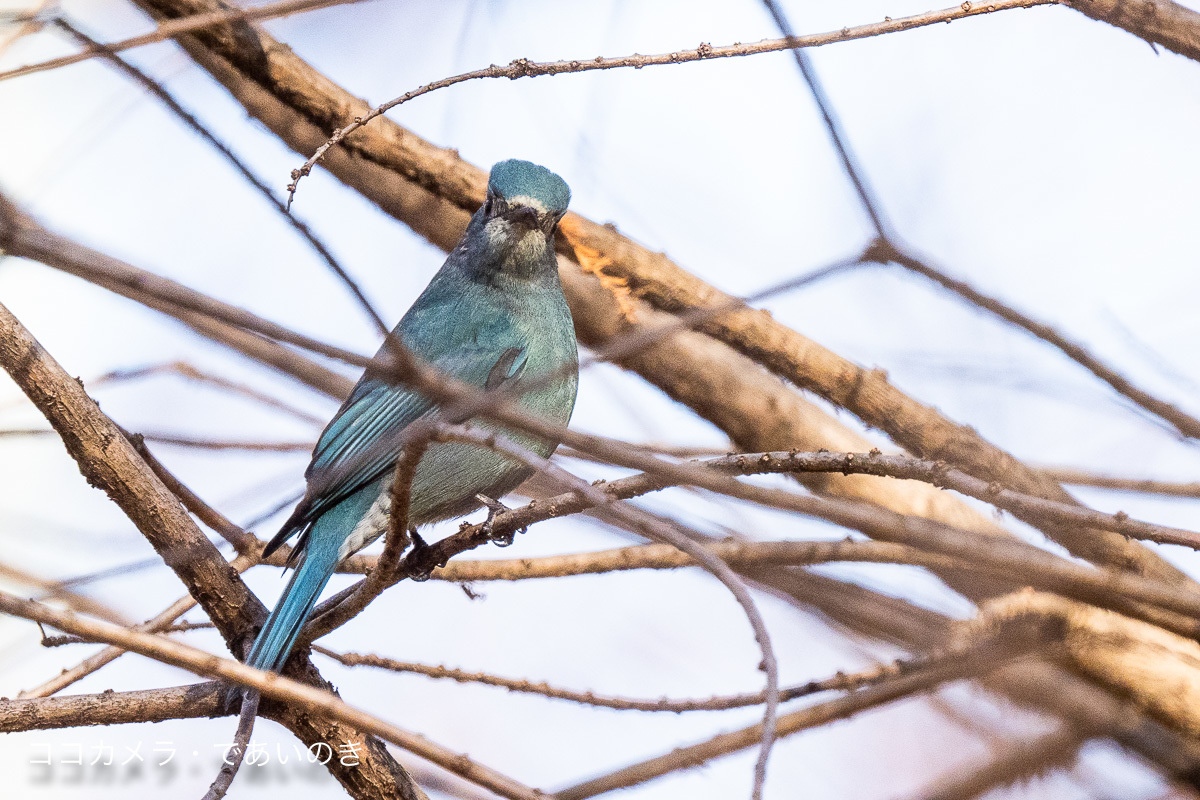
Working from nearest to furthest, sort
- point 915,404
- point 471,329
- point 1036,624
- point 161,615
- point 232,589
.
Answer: point 1036,624 → point 232,589 → point 161,615 → point 915,404 → point 471,329

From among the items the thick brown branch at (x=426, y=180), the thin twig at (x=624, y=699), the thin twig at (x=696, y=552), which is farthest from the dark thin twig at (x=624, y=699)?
the thick brown branch at (x=426, y=180)

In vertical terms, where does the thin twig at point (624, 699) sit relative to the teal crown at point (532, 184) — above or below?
below

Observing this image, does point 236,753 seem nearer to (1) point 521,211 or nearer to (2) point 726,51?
(2) point 726,51

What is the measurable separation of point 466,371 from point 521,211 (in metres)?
0.62

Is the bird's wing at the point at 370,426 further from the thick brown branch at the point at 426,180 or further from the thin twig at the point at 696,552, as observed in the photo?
the thin twig at the point at 696,552

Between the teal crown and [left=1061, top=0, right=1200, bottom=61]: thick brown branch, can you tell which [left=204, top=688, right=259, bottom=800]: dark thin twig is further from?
[left=1061, top=0, right=1200, bottom=61]: thick brown branch

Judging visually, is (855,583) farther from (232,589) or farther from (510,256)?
(510,256)

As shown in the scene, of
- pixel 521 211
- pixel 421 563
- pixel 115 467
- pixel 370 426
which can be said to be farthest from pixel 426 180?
pixel 115 467

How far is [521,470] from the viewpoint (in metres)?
3.61

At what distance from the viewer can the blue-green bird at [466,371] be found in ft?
11.3

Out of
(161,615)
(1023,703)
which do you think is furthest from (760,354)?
(1023,703)

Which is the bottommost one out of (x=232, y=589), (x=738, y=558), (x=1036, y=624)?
(x=1036, y=624)

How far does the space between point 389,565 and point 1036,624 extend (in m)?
1.33

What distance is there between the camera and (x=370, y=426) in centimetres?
375
